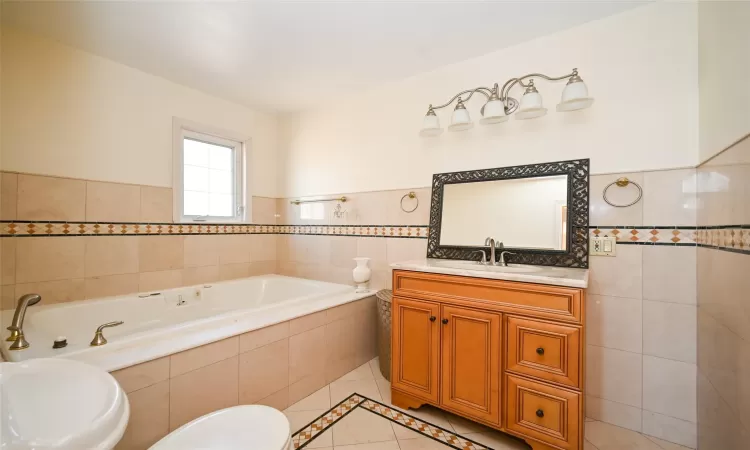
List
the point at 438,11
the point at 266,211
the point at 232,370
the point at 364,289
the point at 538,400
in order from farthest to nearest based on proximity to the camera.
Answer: the point at 266,211
the point at 364,289
the point at 438,11
the point at 232,370
the point at 538,400

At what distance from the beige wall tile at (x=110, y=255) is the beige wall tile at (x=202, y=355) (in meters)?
1.34

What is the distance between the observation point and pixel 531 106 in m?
1.76

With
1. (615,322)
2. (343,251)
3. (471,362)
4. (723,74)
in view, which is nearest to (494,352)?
(471,362)

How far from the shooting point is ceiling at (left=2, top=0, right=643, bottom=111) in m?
1.69

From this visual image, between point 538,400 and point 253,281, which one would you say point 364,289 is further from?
point 538,400

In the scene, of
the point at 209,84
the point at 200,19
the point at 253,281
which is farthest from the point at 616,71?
the point at 253,281

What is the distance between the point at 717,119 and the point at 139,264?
3537 mm

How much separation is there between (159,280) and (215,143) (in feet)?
4.39

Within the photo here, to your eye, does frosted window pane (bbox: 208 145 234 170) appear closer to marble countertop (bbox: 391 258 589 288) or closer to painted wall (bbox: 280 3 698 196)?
painted wall (bbox: 280 3 698 196)

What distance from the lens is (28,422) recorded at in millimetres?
585

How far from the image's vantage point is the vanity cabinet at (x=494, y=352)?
133cm

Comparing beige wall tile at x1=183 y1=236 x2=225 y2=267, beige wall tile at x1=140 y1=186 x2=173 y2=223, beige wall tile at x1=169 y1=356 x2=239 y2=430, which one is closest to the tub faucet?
beige wall tile at x1=169 y1=356 x2=239 y2=430

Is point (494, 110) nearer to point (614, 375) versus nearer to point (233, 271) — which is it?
point (614, 375)

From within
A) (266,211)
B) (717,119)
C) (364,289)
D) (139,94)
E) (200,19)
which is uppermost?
(200,19)
